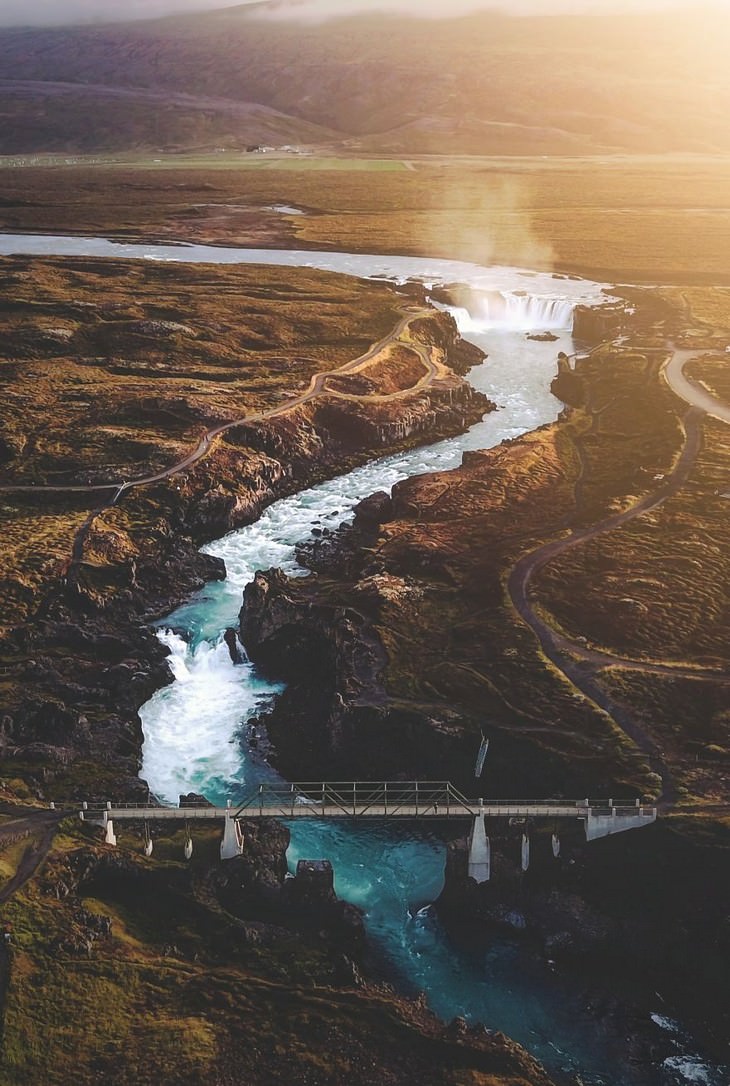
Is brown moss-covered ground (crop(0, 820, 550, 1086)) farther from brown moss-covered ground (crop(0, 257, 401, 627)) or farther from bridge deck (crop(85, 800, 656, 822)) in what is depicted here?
brown moss-covered ground (crop(0, 257, 401, 627))

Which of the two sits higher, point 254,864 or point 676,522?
point 676,522

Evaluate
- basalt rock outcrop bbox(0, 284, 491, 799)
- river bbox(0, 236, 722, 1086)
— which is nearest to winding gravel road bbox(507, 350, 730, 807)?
river bbox(0, 236, 722, 1086)

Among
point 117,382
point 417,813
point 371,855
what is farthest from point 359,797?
point 117,382

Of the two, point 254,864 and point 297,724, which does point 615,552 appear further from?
point 254,864

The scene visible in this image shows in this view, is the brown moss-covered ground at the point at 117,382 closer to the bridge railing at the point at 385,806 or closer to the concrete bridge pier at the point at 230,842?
the bridge railing at the point at 385,806

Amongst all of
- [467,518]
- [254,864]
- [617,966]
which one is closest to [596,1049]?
[617,966]

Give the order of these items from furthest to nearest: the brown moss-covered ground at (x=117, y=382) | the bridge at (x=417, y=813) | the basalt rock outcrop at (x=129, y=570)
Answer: the brown moss-covered ground at (x=117, y=382) → the basalt rock outcrop at (x=129, y=570) → the bridge at (x=417, y=813)

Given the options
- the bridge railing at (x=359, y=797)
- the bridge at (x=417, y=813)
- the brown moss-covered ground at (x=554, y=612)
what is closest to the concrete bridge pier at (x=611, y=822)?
the bridge at (x=417, y=813)

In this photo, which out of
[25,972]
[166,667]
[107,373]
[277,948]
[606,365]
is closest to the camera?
[25,972]
